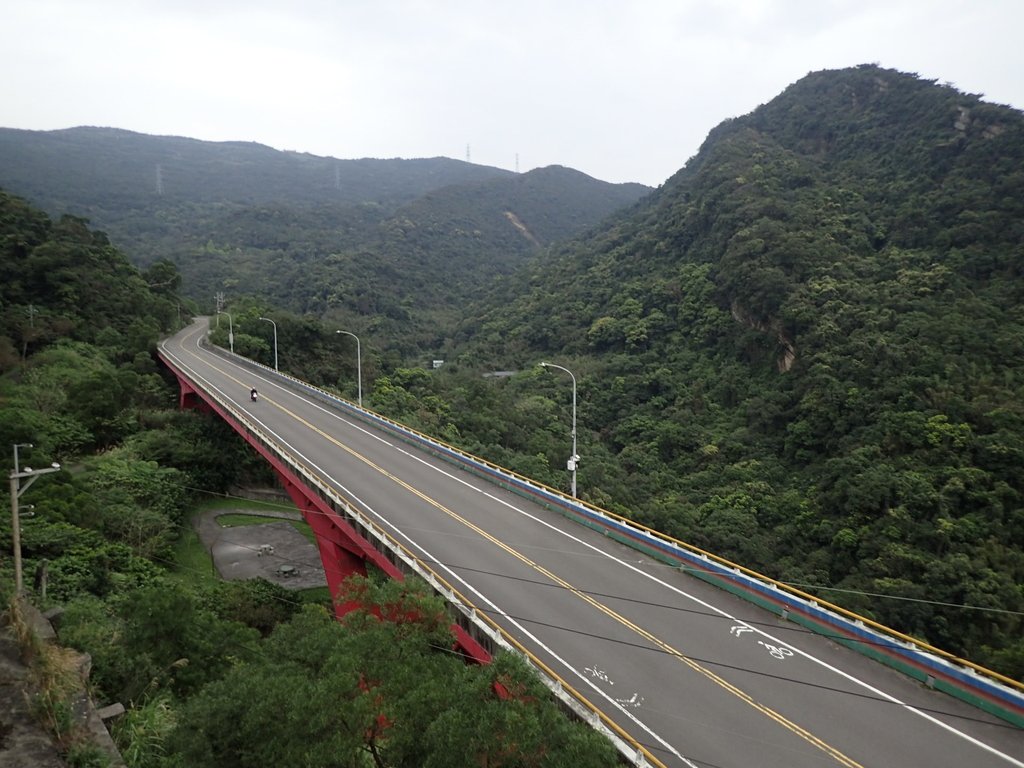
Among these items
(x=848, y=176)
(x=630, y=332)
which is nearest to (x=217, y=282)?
(x=630, y=332)

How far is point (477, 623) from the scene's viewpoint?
39.2 ft

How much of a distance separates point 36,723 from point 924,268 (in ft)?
187

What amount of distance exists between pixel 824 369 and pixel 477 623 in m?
36.6

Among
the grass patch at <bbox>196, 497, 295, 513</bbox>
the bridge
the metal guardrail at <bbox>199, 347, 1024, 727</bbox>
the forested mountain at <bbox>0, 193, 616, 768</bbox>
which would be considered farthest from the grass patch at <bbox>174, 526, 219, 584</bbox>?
the metal guardrail at <bbox>199, 347, 1024, 727</bbox>

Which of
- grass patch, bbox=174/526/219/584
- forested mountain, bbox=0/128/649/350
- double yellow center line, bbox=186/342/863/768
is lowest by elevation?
grass patch, bbox=174/526/219/584

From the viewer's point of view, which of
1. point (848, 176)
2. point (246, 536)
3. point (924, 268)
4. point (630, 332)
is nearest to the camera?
point (246, 536)

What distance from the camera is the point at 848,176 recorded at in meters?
69.7

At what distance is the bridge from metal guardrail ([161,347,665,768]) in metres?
0.04

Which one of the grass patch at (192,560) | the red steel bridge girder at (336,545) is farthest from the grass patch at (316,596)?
the red steel bridge girder at (336,545)

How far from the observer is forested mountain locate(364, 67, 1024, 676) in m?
27.4

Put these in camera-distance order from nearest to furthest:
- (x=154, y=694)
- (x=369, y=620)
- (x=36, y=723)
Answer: (x=36, y=723) < (x=369, y=620) < (x=154, y=694)

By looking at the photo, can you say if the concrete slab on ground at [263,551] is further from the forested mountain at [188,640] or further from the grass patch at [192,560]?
the forested mountain at [188,640]

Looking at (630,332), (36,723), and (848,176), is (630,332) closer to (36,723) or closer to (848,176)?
(848,176)

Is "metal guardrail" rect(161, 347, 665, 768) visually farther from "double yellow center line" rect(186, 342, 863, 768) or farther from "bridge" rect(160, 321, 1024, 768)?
"double yellow center line" rect(186, 342, 863, 768)
